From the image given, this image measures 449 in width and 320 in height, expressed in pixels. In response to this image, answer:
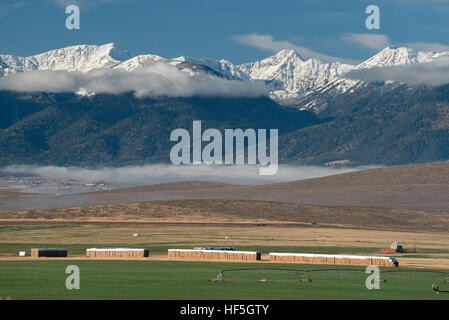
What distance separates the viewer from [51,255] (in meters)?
104

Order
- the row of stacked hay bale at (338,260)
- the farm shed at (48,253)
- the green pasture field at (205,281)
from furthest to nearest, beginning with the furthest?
the farm shed at (48,253) → the row of stacked hay bale at (338,260) → the green pasture field at (205,281)

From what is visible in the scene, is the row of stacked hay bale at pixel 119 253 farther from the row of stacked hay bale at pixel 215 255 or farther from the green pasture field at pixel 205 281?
the green pasture field at pixel 205 281

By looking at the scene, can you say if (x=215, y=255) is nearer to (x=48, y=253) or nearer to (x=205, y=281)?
(x=48, y=253)

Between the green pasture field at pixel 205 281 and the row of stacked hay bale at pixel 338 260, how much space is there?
4989mm

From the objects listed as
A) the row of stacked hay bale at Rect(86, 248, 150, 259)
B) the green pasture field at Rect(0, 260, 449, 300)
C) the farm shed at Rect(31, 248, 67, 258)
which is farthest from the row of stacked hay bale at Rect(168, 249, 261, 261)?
the farm shed at Rect(31, 248, 67, 258)

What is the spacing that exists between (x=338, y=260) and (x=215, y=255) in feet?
49.3

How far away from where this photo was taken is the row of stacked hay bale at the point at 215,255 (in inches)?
3984

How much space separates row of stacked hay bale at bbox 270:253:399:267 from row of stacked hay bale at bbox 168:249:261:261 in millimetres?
2634

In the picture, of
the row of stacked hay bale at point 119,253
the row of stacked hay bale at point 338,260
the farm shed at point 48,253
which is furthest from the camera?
the row of stacked hay bale at point 119,253

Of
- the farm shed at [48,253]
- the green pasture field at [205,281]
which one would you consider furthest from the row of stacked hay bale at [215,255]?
the farm shed at [48,253]

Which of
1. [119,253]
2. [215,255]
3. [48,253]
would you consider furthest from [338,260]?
[48,253]

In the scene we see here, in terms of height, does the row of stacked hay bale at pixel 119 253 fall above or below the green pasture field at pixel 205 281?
above
